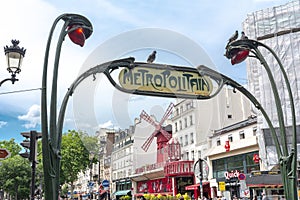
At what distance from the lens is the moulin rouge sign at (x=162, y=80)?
6.85 metres

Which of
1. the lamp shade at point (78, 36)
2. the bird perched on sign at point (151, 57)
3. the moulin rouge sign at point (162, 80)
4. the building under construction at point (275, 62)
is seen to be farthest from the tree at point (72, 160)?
the bird perched on sign at point (151, 57)

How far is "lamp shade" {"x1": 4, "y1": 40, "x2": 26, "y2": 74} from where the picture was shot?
259 inches

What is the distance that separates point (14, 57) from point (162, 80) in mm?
2710

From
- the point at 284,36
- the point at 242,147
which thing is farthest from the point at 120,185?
the point at 284,36

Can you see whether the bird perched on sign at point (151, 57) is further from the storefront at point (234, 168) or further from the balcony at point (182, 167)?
the balcony at point (182, 167)

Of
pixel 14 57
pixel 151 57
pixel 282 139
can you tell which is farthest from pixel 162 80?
pixel 282 139

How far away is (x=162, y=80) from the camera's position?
7.20 metres

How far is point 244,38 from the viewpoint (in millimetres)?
8703

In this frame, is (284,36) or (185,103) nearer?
(185,103)

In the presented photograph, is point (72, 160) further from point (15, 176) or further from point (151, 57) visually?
point (151, 57)

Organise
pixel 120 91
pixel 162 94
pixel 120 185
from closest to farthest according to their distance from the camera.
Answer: pixel 120 91 < pixel 162 94 < pixel 120 185

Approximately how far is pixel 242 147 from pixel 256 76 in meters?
5.12

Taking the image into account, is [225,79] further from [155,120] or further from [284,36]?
[284,36]

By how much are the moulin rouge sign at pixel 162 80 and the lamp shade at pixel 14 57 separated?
1.79 meters
